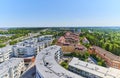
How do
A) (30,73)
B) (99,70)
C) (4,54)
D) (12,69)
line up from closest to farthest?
(99,70), (12,69), (30,73), (4,54)

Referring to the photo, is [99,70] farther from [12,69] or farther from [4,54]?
[4,54]

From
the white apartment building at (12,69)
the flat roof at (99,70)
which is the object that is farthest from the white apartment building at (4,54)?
the flat roof at (99,70)

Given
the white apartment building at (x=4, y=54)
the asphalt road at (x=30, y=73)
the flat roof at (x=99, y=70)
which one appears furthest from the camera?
the white apartment building at (x=4, y=54)

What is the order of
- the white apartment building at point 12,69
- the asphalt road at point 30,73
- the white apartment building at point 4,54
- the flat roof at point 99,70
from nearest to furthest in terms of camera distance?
the flat roof at point 99,70
the white apartment building at point 12,69
the asphalt road at point 30,73
the white apartment building at point 4,54

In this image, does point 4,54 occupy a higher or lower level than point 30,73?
higher

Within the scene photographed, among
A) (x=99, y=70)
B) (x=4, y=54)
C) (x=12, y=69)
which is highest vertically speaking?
(x=99, y=70)

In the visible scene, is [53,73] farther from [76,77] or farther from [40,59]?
[40,59]

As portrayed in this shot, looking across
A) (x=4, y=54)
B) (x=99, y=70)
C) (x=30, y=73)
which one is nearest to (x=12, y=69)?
(x=30, y=73)

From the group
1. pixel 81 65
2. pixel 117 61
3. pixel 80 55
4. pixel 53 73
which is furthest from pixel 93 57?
pixel 53 73

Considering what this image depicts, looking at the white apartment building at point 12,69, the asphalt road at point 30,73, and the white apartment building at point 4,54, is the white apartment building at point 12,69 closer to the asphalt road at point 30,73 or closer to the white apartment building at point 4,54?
the asphalt road at point 30,73

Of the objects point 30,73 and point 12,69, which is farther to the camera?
point 30,73

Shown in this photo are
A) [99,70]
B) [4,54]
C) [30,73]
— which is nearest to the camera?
[99,70]
